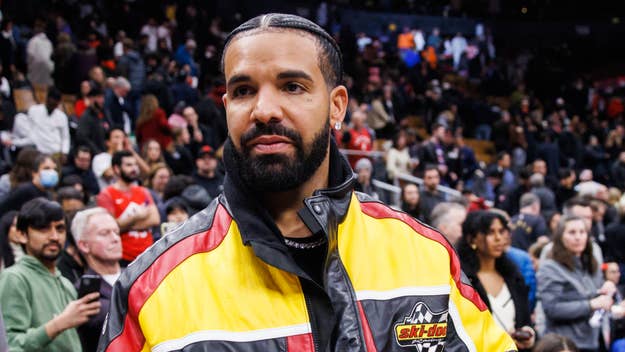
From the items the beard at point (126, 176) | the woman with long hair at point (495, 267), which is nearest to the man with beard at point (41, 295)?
the woman with long hair at point (495, 267)

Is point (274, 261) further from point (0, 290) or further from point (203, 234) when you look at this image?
point (0, 290)

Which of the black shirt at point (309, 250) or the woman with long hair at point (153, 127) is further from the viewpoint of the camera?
the woman with long hair at point (153, 127)

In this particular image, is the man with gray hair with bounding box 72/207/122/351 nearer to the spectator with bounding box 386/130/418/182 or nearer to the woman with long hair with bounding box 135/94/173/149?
the woman with long hair with bounding box 135/94/173/149

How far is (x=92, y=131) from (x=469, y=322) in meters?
8.41

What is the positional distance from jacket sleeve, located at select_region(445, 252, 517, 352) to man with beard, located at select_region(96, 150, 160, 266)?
12.7 feet

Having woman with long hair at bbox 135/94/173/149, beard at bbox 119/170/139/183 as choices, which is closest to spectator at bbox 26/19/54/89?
woman with long hair at bbox 135/94/173/149

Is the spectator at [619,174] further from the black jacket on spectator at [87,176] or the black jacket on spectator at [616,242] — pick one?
the black jacket on spectator at [87,176]

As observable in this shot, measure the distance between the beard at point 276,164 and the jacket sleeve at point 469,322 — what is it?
455 millimetres

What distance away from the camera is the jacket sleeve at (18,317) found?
368 centimetres

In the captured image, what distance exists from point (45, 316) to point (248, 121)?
7.60 feet

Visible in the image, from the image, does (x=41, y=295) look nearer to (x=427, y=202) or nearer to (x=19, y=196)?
(x=19, y=196)

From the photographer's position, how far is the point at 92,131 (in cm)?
999

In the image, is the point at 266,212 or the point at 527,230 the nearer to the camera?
the point at 266,212

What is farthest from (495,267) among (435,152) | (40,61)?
(40,61)
